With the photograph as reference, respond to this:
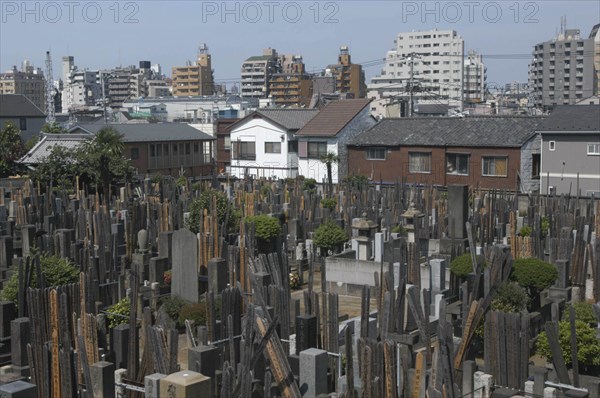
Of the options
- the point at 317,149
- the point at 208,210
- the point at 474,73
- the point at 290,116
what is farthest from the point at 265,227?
the point at 474,73

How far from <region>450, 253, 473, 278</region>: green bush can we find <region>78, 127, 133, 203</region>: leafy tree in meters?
20.5

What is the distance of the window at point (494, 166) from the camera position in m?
40.0

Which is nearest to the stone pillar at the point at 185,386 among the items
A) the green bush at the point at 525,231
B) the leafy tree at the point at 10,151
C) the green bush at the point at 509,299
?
the green bush at the point at 509,299

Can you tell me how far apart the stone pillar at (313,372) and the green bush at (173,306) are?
17.5 ft

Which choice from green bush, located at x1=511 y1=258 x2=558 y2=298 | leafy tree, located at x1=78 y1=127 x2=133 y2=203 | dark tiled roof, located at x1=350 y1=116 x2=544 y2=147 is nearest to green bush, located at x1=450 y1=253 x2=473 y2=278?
green bush, located at x1=511 y1=258 x2=558 y2=298

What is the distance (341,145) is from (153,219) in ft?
74.7

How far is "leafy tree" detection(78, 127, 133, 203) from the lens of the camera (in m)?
35.9

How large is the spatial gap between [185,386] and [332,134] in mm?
37667

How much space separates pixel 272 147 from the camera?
51.1 m

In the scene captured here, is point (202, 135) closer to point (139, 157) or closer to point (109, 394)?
point (139, 157)

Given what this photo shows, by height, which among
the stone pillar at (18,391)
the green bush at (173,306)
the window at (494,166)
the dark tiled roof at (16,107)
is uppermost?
the dark tiled roof at (16,107)

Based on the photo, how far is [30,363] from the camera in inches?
505

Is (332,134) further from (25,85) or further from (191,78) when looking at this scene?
(25,85)

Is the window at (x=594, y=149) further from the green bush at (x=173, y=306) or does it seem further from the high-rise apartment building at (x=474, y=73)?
the high-rise apartment building at (x=474, y=73)
